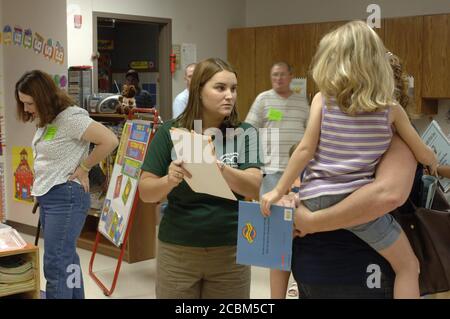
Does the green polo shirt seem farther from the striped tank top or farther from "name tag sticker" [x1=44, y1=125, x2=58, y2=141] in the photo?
"name tag sticker" [x1=44, y1=125, x2=58, y2=141]

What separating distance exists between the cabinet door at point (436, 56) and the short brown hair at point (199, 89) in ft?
13.8

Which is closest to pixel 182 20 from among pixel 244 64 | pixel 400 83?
pixel 244 64

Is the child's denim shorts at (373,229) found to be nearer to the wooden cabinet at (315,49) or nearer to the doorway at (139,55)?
the wooden cabinet at (315,49)

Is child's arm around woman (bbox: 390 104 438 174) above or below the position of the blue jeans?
above

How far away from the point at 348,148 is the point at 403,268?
360mm

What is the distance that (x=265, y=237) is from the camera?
1602 mm

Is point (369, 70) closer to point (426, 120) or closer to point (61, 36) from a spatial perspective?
point (61, 36)

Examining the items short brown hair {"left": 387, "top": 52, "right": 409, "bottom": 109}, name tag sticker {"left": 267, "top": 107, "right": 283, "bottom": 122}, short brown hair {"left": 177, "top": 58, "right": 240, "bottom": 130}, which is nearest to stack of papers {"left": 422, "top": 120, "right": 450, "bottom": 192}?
short brown hair {"left": 387, "top": 52, "right": 409, "bottom": 109}

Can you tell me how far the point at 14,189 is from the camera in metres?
5.88

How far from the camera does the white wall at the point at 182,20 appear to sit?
580 cm

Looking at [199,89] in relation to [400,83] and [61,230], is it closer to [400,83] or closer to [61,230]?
[400,83]

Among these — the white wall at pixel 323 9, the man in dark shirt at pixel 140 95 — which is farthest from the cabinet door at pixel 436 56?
the man in dark shirt at pixel 140 95

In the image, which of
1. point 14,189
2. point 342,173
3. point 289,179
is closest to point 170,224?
point 289,179

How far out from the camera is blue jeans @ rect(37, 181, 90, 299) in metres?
3.13
